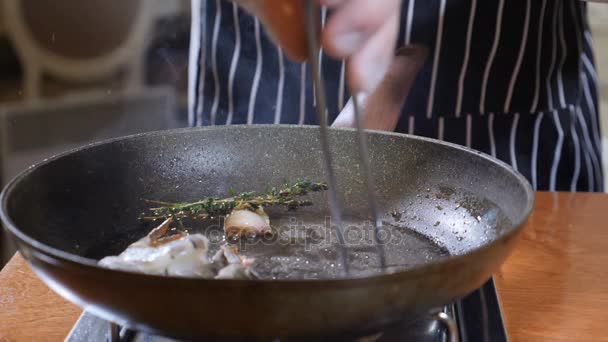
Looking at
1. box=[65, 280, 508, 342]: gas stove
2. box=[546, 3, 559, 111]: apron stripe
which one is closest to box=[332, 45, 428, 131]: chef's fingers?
box=[546, 3, 559, 111]: apron stripe

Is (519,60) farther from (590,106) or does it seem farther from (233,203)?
(233,203)

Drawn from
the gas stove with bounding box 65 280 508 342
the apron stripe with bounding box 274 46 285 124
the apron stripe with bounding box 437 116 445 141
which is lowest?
the gas stove with bounding box 65 280 508 342

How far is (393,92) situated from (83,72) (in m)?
1.54

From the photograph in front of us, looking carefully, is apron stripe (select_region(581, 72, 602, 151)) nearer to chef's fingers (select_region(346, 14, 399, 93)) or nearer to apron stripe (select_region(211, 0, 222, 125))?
chef's fingers (select_region(346, 14, 399, 93))

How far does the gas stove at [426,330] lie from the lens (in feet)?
3.10

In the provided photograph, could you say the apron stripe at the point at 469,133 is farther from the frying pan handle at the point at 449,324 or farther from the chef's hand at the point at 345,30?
the frying pan handle at the point at 449,324

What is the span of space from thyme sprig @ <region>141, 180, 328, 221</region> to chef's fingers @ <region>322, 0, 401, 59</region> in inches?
13.1

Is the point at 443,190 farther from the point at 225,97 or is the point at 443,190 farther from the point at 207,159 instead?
the point at 225,97

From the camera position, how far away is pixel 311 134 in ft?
4.32

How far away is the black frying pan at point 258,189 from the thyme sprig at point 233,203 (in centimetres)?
3

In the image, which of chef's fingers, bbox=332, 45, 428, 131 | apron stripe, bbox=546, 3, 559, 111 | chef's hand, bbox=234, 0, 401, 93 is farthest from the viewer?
apron stripe, bbox=546, 3, 559, 111

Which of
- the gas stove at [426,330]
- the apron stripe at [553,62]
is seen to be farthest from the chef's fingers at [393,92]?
the gas stove at [426,330]

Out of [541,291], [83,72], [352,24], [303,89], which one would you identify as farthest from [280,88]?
[83,72]

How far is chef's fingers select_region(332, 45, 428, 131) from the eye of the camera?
1580 mm
